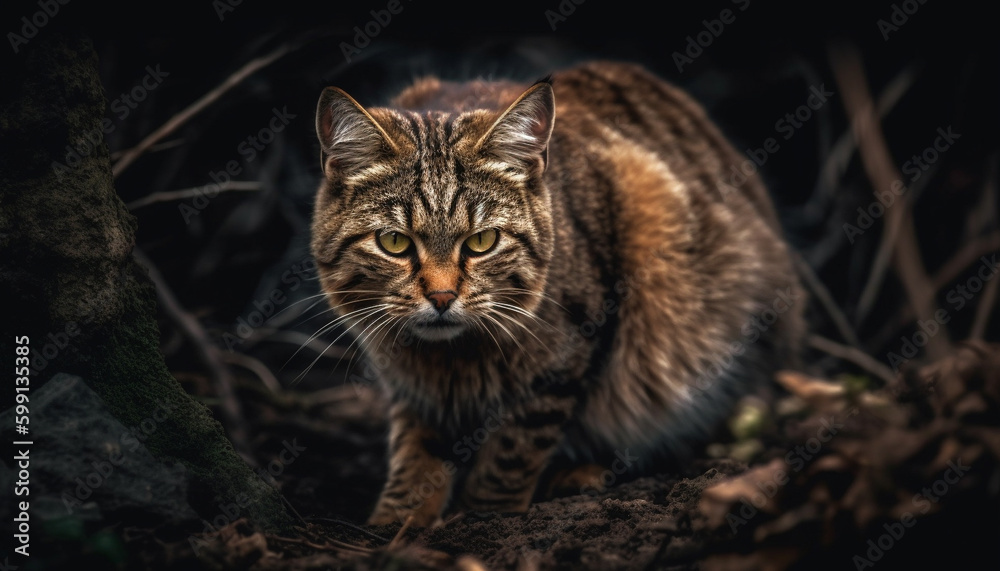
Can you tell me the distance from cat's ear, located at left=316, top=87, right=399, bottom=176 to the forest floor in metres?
1.21

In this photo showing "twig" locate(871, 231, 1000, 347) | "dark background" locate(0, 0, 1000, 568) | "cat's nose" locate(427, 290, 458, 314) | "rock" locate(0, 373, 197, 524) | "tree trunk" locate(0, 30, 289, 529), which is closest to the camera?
"rock" locate(0, 373, 197, 524)

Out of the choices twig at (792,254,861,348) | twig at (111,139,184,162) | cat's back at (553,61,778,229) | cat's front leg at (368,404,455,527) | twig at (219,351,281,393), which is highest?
cat's back at (553,61,778,229)

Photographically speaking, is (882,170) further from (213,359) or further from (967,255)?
(213,359)

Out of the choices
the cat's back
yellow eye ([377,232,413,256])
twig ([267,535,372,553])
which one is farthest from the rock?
the cat's back

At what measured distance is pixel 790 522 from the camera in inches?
67.9

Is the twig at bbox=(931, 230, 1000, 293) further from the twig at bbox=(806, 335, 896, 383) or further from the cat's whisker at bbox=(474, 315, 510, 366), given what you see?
the cat's whisker at bbox=(474, 315, 510, 366)

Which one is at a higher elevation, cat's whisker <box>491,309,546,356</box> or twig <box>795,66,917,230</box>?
twig <box>795,66,917,230</box>

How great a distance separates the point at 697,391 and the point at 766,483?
1.58 meters

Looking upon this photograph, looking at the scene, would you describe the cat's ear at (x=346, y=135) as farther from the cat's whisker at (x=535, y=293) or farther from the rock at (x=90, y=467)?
the rock at (x=90, y=467)

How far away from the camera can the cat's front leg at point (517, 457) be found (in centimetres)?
286

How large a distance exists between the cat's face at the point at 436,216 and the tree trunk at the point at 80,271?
654mm

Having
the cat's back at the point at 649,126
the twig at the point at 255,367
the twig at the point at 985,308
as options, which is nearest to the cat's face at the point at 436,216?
the cat's back at the point at 649,126

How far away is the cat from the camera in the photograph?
8.58 feet

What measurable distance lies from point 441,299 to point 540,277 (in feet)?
1.51
